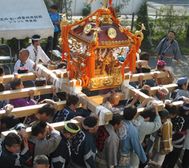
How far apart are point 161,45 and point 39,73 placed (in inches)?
167

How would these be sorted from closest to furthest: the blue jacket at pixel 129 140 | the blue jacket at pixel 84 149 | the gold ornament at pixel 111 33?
the blue jacket at pixel 84 149 < the blue jacket at pixel 129 140 < the gold ornament at pixel 111 33

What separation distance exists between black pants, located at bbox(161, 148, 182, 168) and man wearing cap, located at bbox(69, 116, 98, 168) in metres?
1.94

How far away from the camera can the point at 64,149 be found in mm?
5125

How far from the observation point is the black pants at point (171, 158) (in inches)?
269

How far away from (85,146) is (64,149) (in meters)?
0.31

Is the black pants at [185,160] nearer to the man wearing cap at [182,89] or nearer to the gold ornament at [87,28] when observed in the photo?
the man wearing cap at [182,89]

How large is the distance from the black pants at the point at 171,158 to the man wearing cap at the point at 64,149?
2.31 metres

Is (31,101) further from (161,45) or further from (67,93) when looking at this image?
(161,45)

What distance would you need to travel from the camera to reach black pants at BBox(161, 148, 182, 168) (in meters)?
6.84

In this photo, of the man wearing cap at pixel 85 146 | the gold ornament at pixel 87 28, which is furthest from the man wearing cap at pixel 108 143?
the gold ornament at pixel 87 28

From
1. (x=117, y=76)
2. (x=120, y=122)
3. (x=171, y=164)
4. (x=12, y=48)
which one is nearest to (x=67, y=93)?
(x=117, y=76)

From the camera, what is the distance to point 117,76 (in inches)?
274

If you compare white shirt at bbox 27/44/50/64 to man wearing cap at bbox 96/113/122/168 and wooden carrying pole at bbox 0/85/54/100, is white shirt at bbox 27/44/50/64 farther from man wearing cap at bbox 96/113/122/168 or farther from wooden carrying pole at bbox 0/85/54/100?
man wearing cap at bbox 96/113/122/168

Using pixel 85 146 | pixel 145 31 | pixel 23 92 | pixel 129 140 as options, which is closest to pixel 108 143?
pixel 129 140
